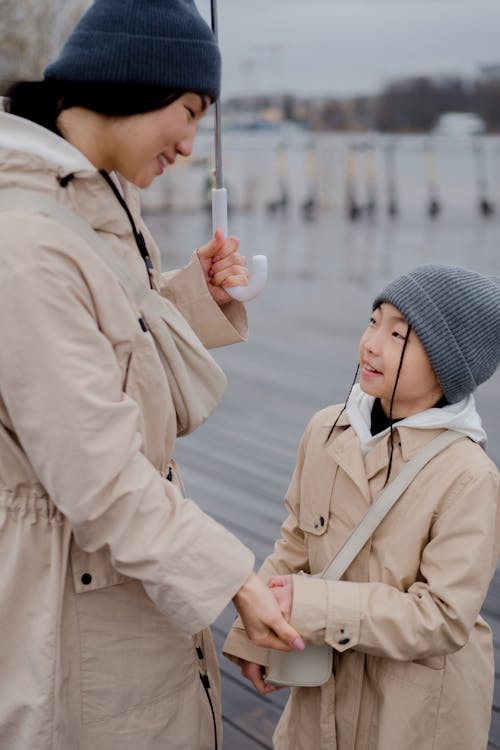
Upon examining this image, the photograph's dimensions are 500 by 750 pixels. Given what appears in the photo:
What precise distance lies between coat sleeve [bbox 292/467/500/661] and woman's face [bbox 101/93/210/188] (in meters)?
0.70

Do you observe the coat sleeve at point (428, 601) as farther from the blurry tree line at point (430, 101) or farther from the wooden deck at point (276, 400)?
the blurry tree line at point (430, 101)

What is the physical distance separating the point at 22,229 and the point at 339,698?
3.28 feet

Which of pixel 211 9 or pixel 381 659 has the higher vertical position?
pixel 211 9

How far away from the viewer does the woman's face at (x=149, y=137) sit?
1.40 meters

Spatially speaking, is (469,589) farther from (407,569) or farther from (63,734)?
(63,734)

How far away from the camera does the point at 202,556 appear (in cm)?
139

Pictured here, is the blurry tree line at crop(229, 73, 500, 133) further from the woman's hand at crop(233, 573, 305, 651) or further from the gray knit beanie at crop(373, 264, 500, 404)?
the woman's hand at crop(233, 573, 305, 651)

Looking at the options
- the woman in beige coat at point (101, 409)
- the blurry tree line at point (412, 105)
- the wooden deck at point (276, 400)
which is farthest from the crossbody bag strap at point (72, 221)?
the blurry tree line at point (412, 105)

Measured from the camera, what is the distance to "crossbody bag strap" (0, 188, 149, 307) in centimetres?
133

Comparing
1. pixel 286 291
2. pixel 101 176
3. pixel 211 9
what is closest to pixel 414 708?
pixel 101 176

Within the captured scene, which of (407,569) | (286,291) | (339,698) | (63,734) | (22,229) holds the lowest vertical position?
(286,291)

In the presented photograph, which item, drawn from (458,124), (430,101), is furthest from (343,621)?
(430,101)

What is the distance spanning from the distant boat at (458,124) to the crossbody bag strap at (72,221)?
30.2 meters

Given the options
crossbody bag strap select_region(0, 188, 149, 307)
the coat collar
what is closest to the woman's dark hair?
crossbody bag strap select_region(0, 188, 149, 307)
